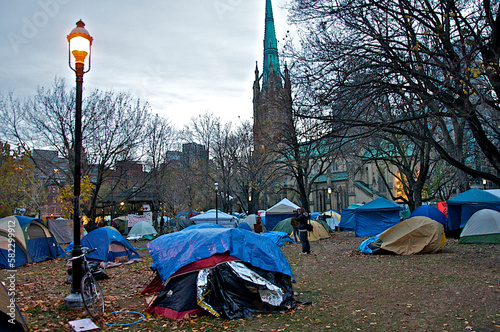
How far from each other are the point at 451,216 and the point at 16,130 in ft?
82.2

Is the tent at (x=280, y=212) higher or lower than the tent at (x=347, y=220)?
higher

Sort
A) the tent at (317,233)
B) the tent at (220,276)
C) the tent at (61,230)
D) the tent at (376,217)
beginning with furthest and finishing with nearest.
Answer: the tent at (61,230) < the tent at (376,217) < the tent at (317,233) < the tent at (220,276)

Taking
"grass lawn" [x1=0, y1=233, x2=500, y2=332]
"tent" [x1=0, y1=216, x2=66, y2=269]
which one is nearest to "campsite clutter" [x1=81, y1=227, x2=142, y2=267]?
"grass lawn" [x1=0, y1=233, x2=500, y2=332]

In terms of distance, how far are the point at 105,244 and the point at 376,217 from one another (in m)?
16.6

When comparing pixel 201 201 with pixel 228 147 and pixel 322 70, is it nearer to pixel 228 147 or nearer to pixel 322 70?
pixel 228 147

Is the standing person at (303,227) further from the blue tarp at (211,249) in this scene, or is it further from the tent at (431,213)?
the tent at (431,213)

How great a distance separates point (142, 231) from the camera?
31.0m

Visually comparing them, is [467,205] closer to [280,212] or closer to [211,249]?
[280,212]

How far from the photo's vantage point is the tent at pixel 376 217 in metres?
24.0

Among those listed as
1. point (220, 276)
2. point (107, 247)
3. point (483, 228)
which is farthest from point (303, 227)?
point (220, 276)

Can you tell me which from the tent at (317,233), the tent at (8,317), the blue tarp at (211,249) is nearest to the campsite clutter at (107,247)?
the blue tarp at (211,249)

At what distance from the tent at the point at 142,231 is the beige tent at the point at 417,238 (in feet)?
69.5

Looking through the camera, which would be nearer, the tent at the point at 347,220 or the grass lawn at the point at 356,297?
the grass lawn at the point at 356,297

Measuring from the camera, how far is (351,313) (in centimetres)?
710
